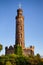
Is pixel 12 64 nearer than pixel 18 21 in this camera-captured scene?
Yes

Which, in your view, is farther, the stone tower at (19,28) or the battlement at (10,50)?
the stone tower at (19,28)

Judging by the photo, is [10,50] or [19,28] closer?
[10,50]

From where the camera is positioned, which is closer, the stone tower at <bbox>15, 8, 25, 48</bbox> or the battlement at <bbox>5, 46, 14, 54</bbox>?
the battlement at <bbox>5, 46, 14, 54</bbox>

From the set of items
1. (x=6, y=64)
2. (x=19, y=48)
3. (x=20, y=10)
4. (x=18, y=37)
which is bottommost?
(x=6, y=64)

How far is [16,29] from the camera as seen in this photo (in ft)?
257

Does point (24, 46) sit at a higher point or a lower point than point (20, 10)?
lower

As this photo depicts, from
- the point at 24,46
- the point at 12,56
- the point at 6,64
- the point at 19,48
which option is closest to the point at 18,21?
the point at 24,46

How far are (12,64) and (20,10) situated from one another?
28040 millimetres

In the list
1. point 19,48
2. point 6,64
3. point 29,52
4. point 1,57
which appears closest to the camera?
point 6,64

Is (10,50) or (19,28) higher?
(19,28)

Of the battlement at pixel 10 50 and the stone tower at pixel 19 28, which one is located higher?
the stone tower at pixel 19 28

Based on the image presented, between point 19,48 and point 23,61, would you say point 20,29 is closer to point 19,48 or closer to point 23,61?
point 19,48

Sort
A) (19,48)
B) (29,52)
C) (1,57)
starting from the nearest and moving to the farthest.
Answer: (1,57), (19,48), (29,52)

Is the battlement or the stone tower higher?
the stone tower
